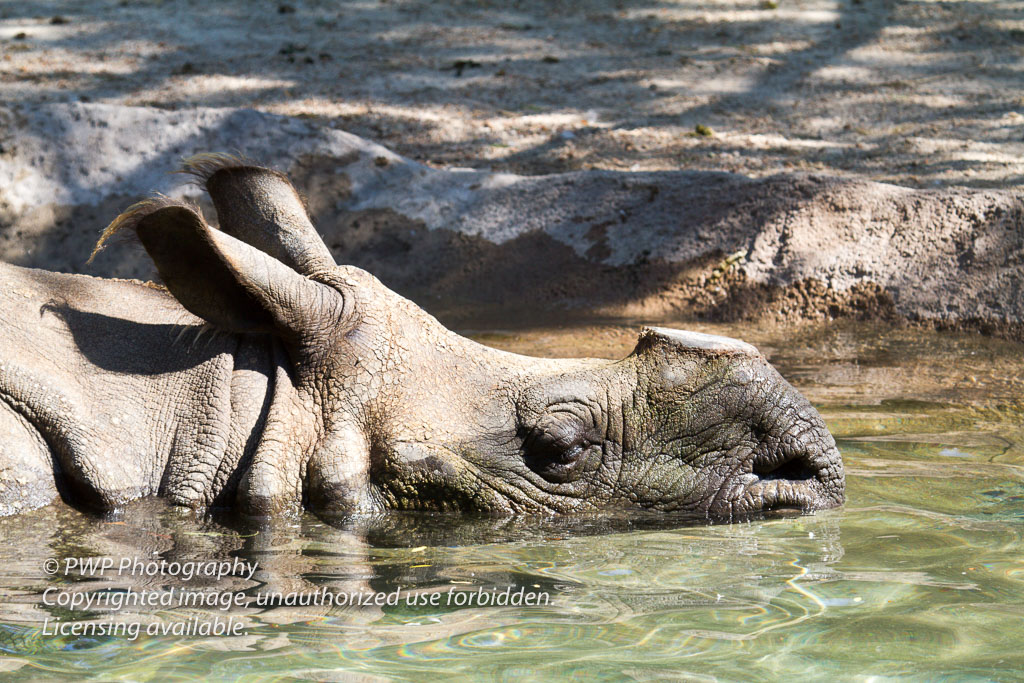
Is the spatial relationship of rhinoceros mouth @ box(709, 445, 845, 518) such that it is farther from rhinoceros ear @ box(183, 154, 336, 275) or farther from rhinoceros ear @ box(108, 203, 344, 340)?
rhinoceros ear @ box(183, 154, 336, 275)

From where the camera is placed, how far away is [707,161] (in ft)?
34.7

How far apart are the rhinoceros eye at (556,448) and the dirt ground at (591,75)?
6263 mm

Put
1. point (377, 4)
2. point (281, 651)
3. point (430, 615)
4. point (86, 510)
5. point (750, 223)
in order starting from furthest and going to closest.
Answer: point (377, 4), point (750, 223), point (86, 510), point (430, 615), point (281, 651)

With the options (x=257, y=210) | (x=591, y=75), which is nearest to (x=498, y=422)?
(x=257, y=210)

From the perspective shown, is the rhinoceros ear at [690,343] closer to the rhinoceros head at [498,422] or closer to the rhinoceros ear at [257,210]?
the rhinoceros head at [498,422]

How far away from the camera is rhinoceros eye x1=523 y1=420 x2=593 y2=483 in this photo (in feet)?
13.1

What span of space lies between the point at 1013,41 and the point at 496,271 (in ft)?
29.9

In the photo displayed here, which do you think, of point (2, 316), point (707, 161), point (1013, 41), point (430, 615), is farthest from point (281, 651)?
point (1013, 41)

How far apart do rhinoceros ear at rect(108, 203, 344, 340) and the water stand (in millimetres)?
669

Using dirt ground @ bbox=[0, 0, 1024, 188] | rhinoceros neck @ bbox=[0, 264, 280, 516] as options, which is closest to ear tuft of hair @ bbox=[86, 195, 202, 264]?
rhinoceros neck @ bbox=[0, 264, 280, 516]

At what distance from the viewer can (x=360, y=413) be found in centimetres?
399

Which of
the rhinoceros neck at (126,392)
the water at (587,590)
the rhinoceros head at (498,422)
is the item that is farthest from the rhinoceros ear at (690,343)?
the rhinoceros neck at (126,392)

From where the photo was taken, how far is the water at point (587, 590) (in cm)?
275

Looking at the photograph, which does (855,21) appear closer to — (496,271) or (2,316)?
(496,271)
